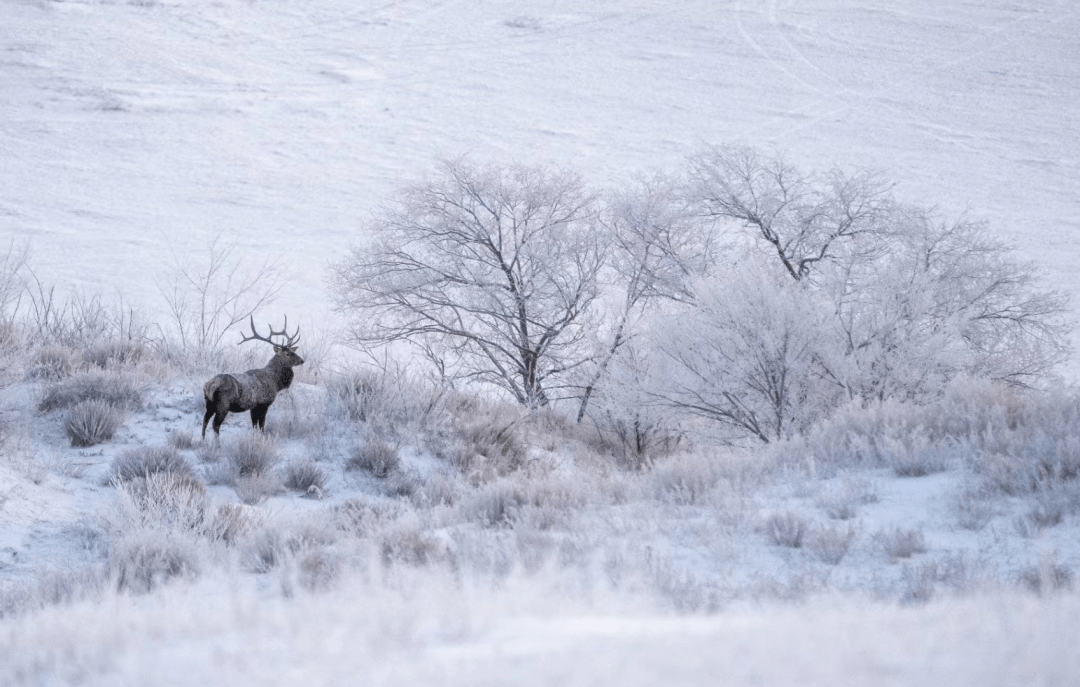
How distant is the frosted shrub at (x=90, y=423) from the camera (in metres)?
7.66

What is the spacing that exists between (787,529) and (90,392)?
643cm

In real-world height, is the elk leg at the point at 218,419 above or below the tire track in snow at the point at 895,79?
below

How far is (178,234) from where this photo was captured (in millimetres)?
29516

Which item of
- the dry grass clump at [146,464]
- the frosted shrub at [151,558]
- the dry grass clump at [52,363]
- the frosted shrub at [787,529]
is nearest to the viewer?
the frosted shrub at [787,529]

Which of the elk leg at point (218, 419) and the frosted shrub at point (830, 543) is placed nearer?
the frosted shrub at point (830, 543)

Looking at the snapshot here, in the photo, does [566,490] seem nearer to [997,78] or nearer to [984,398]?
[984,398]

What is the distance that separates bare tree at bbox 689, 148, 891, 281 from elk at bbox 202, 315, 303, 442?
28.1 feet

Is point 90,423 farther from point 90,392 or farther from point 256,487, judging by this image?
point 256,487

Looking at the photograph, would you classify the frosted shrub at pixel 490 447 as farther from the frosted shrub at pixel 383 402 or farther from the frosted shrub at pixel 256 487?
the frosted shrub at pixel 256 487

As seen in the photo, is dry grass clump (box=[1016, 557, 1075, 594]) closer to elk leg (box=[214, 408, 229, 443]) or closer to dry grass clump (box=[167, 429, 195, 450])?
elk leg (box=[214, 408, 229, 443])

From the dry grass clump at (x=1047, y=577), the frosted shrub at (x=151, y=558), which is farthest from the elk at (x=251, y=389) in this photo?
the dry grass clump at (x=1047, y=577)

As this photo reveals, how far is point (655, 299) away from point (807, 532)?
10.7 metres

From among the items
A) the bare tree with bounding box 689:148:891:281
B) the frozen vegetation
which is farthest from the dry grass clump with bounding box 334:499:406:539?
the bare tree with bounding box 689:148:891:281

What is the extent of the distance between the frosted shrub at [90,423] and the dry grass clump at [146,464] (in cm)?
64
